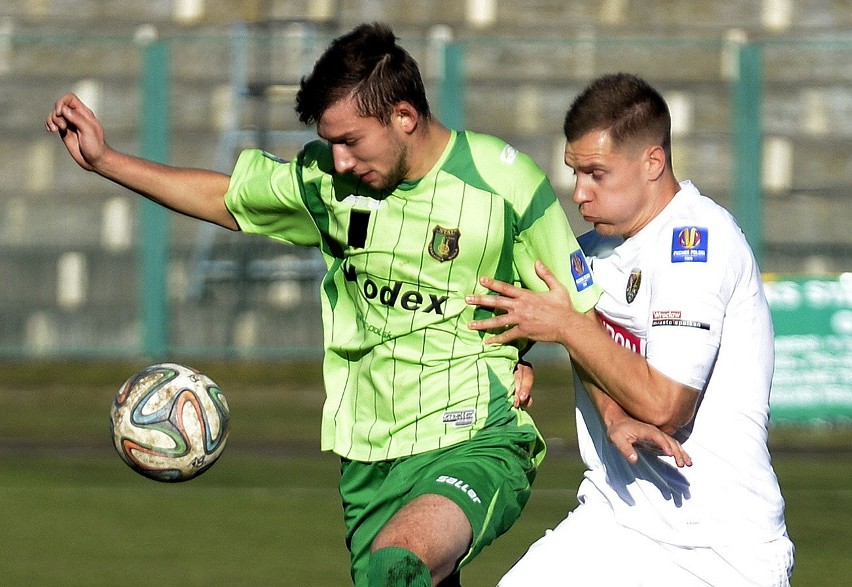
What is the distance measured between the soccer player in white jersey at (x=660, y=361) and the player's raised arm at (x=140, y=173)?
3.36 ft

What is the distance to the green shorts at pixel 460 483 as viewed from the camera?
4.28 metres

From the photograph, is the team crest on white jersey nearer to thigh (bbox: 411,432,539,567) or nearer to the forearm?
thigh (bbox: 411,432,539,567)

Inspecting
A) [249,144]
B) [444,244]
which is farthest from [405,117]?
[249,144]

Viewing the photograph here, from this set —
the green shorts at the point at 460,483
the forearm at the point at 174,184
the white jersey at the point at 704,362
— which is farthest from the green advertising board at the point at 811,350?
the white jersey at the point at 704,362

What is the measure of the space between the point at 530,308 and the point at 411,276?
1.54 ft

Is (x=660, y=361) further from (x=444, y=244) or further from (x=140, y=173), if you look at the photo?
(x=140, y=173)

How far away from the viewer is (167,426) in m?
4.80

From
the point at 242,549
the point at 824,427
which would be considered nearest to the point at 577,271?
the point at 242,549

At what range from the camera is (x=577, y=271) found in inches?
175

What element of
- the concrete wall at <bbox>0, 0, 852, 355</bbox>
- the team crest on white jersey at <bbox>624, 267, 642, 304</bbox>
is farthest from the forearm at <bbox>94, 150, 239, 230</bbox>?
the concrete wall at <bbox>0, 0, 852, 355</bbox>

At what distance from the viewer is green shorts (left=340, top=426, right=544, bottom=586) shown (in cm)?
428

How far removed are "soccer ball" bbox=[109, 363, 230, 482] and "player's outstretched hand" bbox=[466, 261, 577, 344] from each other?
100 cm

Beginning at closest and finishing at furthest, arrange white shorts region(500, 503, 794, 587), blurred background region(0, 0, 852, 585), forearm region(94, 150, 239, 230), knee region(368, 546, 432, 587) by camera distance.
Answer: knee region(368, 546, 432, 587) < white shorts region(500, 503, 794, 587) < forearm region(94, 150, 239, 230) < blurred background region(0, 0, 852, 585)

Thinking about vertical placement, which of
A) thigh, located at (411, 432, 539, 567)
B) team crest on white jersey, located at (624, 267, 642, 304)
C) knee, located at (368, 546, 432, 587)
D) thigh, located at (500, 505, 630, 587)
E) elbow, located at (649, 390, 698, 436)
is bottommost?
thigh, located at (500, 505, 630, 587)
